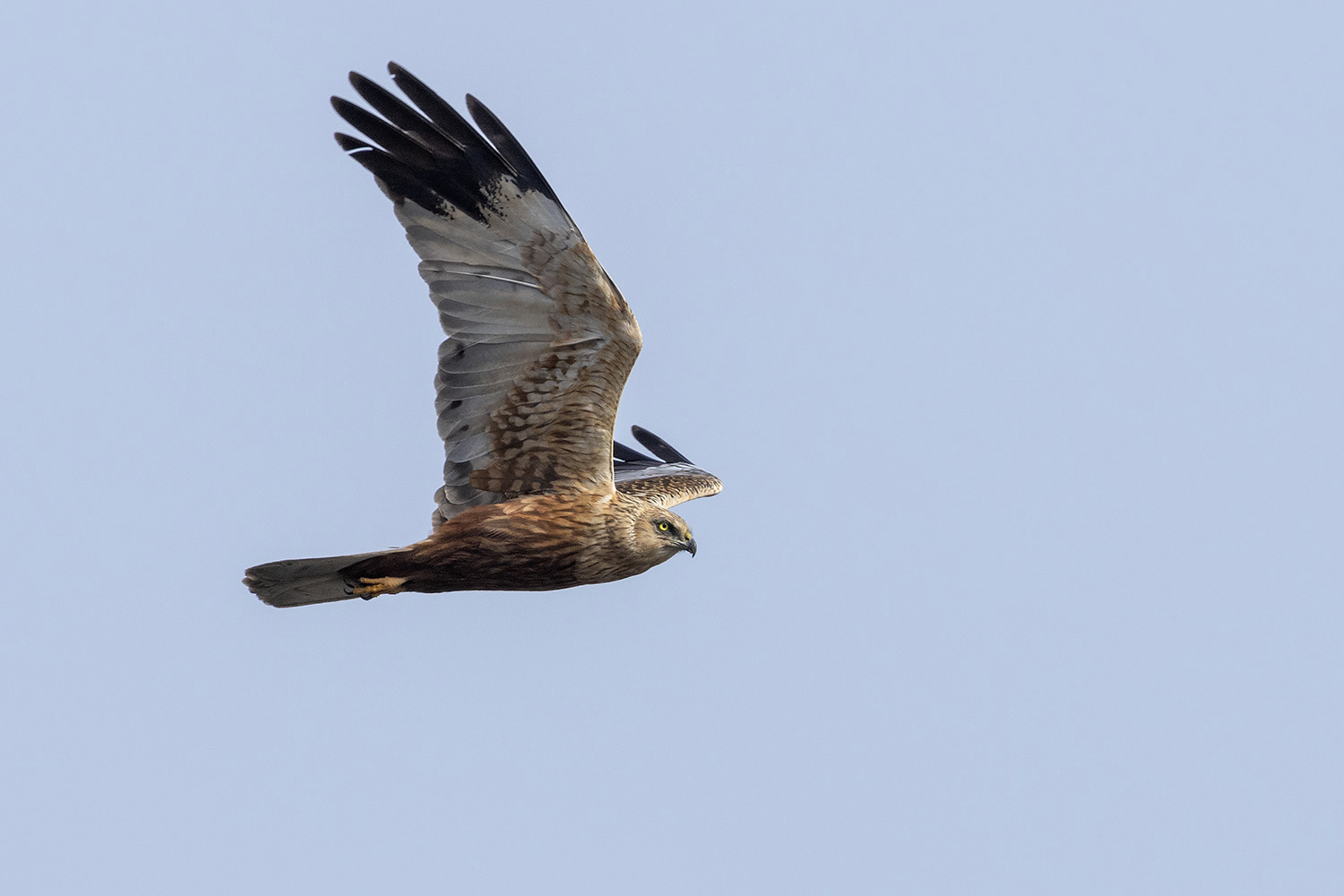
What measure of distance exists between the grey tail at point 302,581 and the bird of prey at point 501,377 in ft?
0.04

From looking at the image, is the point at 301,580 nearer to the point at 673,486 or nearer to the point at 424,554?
the point at 424,554

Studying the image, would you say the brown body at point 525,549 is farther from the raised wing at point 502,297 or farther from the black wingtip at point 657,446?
the black wingtip at point 657,446

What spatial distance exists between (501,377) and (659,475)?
3.26 m

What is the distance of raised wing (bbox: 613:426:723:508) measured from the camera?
1388cm

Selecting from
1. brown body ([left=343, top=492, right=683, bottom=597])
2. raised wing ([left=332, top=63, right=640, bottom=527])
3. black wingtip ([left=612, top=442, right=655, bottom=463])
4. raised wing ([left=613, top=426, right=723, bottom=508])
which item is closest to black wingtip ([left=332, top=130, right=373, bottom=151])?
raised wing ([left=332, top=63, right=640, bottom=527])

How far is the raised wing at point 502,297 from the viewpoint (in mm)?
10992

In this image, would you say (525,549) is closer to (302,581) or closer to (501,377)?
(501,377)

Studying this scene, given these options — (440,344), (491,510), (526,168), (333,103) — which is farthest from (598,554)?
(333,103)

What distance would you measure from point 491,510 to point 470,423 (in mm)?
562

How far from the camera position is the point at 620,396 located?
37.7 ft

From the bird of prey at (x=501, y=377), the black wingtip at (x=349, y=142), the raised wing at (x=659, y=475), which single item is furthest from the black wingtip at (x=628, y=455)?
the black wingtip at (x=349, y=142)

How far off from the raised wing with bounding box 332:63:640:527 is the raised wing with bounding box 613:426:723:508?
59.7 inches

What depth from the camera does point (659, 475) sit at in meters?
14.5

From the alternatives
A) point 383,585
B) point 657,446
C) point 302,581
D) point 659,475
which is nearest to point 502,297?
point 383,585
